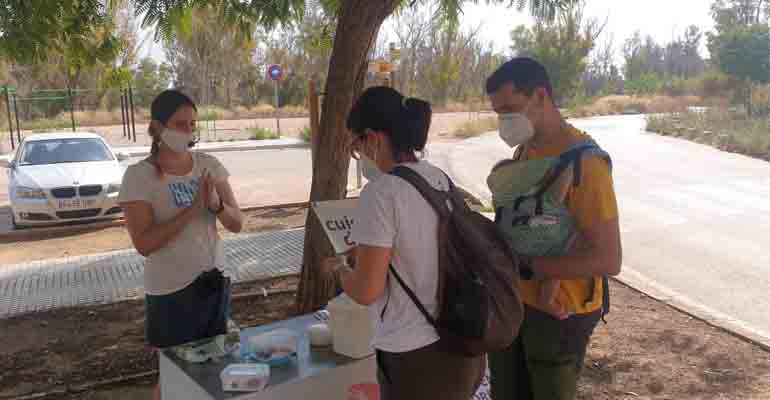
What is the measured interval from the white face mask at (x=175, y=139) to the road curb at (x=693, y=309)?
168 inches

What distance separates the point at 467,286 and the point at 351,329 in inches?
35.0

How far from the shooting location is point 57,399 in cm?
399

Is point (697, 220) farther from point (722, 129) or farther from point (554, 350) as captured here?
point (722, 129)

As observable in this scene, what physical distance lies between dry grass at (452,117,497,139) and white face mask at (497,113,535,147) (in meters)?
23.5

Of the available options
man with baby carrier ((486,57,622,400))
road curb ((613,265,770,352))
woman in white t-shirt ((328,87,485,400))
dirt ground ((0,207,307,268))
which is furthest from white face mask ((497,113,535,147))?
dirt ground ((0,207,307,268))

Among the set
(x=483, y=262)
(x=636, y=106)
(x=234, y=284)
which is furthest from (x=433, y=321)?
(x=636, y=106)

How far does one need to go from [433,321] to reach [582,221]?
65 cm

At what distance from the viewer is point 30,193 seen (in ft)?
31.7

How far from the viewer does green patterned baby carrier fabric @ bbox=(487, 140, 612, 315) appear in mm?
2238

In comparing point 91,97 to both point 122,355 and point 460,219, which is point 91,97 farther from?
point 460,219

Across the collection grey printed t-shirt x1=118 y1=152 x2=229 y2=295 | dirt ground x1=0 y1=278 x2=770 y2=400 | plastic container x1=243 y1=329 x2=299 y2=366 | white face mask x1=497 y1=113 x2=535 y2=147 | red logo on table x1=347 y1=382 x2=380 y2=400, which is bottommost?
dirt ground x1=0 y1=278 x2=770 y2=400

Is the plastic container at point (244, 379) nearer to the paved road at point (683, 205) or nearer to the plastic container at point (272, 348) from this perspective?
the plastic container at point (272, 348)

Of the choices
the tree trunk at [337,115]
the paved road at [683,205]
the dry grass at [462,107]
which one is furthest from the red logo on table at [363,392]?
the dry grass at [462,107]

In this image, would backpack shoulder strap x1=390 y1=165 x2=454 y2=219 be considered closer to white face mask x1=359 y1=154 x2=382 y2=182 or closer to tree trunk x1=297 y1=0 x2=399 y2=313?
white face mask x1=359 y1=154 x2=382 y2=182
